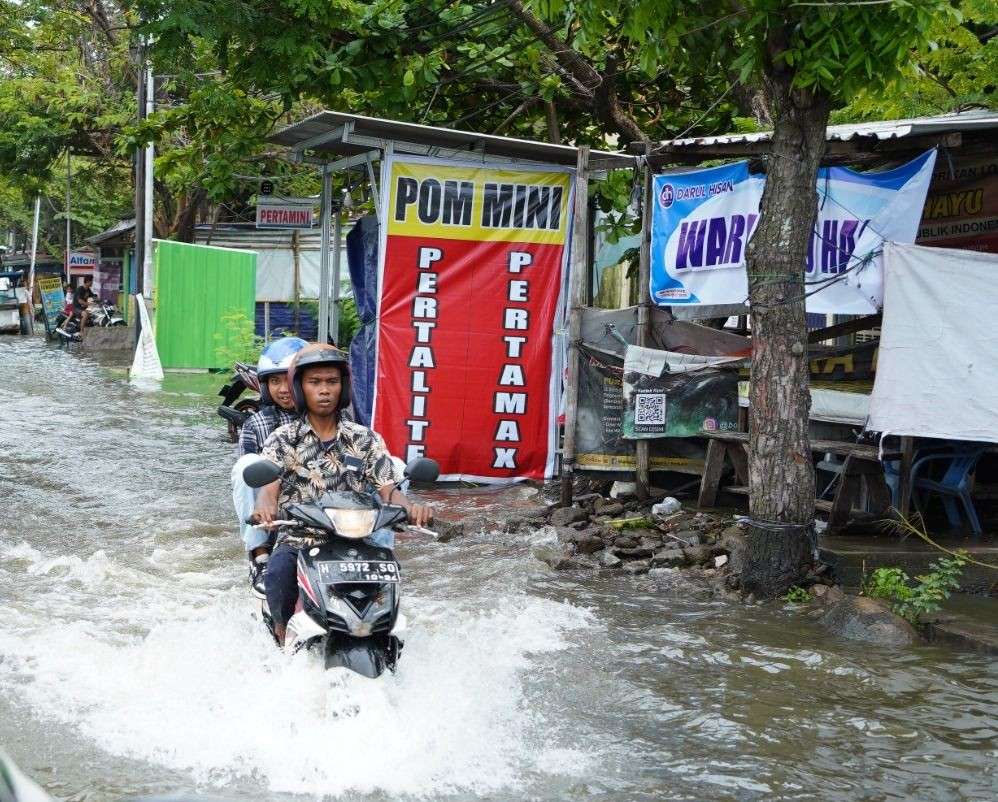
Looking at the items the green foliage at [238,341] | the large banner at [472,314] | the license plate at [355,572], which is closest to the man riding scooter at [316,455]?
the license plate at [355,572]

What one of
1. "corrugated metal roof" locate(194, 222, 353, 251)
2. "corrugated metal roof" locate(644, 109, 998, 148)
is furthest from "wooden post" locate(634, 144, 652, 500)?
"corrugated metal roof" locate(194, 222, 353, 251)

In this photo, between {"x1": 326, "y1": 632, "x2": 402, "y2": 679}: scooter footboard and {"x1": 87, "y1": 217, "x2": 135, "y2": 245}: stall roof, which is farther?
{"x1": 87, "y1": 217, "x2": 135, "y2": 245}: stall roof

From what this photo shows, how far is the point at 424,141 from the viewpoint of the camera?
36.8ft

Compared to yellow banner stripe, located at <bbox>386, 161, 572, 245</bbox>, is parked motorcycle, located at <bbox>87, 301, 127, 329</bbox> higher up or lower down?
lower down

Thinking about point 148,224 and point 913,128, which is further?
point 148,224

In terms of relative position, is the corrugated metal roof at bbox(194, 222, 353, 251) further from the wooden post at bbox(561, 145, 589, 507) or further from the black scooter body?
the black scooter body

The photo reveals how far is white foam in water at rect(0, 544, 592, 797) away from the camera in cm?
475

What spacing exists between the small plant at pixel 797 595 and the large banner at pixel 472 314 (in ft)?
14.4

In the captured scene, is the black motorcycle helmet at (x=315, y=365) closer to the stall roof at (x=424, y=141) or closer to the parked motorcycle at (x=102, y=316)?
the stall roof at (x=424, y=141)

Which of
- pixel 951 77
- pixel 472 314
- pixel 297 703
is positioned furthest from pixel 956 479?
pixel 297 703

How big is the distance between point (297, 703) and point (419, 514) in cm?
93

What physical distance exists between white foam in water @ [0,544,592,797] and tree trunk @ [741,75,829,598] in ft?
4.45

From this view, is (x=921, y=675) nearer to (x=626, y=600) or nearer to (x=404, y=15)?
(x=626, y=600)

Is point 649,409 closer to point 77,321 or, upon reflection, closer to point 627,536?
point 627,536
